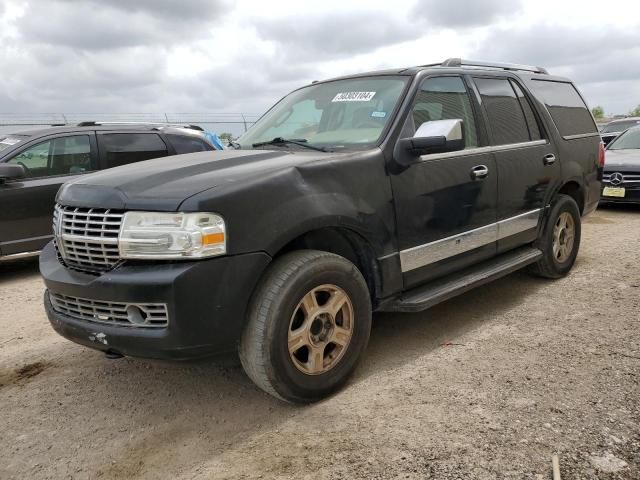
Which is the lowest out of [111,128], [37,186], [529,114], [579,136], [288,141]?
[37,186]

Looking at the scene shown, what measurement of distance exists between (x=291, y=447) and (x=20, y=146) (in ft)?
17.2

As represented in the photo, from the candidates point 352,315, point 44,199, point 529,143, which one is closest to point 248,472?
point 352,315

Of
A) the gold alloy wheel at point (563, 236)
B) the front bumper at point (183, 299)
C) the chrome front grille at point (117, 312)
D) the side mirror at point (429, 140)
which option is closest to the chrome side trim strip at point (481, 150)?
the side mirror at point (429, 140)

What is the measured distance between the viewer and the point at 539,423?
2.73 metres

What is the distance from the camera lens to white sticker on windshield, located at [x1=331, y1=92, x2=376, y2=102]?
12.6 ft

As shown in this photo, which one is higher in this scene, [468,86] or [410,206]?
[468,86]

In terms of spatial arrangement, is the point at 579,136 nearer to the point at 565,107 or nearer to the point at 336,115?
the point at 565,107

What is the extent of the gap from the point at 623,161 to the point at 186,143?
6843mm

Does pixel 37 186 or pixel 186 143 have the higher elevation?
pixel 186 143

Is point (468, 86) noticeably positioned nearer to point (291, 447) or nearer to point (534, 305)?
point (534, 305)

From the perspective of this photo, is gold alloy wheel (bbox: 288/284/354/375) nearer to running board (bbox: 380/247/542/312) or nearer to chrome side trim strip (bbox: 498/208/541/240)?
running board (bbox: 380/247/542/312)

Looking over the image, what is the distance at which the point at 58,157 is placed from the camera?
6.52 meters

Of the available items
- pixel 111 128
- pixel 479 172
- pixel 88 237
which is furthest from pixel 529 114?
pixel 111 128

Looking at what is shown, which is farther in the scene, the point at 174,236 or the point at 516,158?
the point at 516,158
